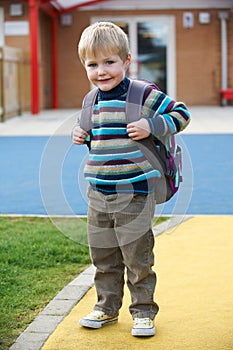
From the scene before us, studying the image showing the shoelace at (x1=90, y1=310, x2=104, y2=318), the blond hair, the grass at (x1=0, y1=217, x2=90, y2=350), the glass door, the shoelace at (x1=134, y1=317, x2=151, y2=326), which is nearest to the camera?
the blond hair

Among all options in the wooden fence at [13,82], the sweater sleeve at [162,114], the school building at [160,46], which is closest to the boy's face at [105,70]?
the sweater sleeve at [162,114]

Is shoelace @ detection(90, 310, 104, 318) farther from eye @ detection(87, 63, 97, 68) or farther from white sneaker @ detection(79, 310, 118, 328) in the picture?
eye @ detection(87, 63, 97, 68)

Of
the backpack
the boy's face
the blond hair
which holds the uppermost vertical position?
the blond hair

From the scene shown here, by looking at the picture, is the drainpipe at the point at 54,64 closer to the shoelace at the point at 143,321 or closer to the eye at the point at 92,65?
the eye at the point at 92,65

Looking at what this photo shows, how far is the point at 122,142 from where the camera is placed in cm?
326

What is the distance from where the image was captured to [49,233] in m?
5.52

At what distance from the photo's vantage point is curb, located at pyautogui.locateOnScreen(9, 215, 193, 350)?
329 centimetres

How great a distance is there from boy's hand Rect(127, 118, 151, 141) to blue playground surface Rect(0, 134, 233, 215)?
0.53 meters

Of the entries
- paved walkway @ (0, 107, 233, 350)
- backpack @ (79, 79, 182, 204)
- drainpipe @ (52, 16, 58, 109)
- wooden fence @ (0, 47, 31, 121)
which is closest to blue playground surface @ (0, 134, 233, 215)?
paved walkway @ (0, 107, 233, 350)

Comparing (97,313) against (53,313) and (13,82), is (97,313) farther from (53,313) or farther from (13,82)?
(13,82)

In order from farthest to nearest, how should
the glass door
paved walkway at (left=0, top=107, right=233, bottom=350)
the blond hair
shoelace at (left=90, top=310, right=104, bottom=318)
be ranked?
the glass door < shoelace at (left=90, top=310, right=104, bottom=318) < paved walkway at (left=0, top=107, right=233, bottom=350) < the blond hair

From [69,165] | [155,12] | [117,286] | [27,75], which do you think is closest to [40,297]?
[117,286]

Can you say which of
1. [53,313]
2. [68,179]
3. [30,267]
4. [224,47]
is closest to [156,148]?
[53,313]

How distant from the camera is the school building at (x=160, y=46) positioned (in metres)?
21.9
